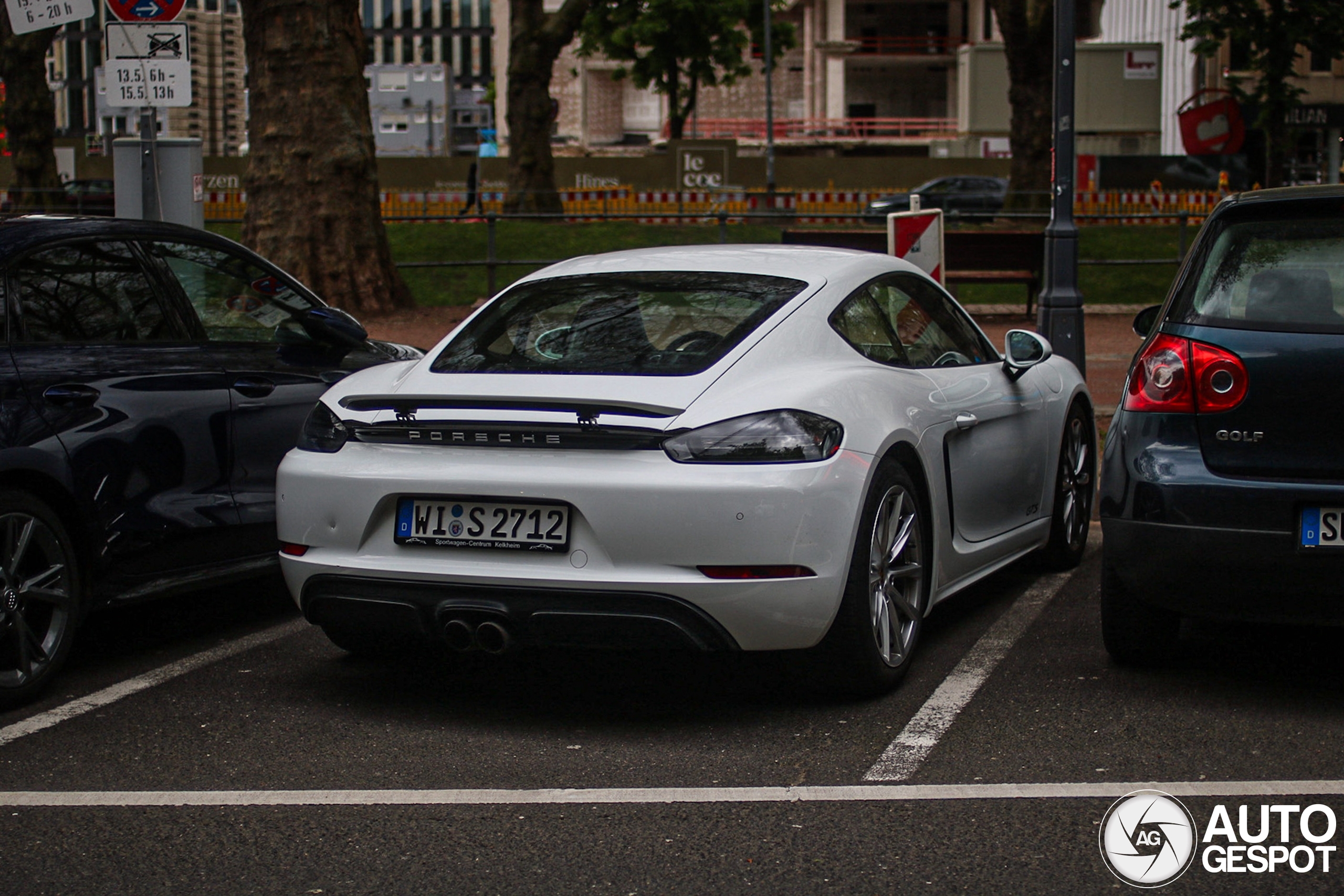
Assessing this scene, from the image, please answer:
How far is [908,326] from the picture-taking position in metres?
5.65

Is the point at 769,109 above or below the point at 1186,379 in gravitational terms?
above

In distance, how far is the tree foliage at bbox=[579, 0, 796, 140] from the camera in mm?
52312

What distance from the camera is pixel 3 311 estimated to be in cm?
503

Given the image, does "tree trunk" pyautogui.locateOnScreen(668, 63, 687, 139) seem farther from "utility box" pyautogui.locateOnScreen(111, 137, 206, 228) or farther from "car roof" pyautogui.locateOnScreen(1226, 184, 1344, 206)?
"car roof" pyautogui.locateOnScreen(1226, 184, 1344, 206)

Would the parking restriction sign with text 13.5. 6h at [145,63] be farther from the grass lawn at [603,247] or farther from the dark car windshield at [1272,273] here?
the grass lawn at [603,247]

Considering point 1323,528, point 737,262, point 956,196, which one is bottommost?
point 1323,528

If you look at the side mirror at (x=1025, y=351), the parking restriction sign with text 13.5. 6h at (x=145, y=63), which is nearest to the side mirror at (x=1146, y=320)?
the side mirror at (x=1025, y=351)

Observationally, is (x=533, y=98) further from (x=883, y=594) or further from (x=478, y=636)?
(x=478, y=636)

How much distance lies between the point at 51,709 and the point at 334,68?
10.5m

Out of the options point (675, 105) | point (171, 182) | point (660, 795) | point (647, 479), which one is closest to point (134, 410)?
point (647, 479)

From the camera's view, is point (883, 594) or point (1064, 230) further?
point (1064, 230)

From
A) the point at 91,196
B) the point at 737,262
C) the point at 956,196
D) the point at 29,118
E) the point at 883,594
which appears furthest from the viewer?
the point at 91,196

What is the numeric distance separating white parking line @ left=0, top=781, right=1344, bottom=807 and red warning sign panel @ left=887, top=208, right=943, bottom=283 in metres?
7.12

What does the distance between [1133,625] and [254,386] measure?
123 inches
